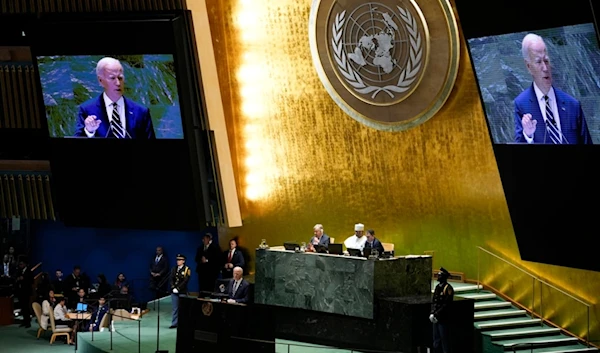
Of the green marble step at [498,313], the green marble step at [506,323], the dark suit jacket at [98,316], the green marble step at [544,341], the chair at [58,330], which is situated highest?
the dark suit jacket at [98,316]

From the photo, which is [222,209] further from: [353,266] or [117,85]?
[353,266]

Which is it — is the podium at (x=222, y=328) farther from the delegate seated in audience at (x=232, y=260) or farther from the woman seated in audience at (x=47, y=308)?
the woman seated in audience at (x=47, y=308)

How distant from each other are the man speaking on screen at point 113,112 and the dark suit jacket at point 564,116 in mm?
7420

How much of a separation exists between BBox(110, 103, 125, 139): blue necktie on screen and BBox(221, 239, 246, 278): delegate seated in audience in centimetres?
288

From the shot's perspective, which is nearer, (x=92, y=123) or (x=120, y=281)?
(x=92, y=123)

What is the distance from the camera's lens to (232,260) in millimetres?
21922

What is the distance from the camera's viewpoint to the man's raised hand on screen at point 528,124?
15.8m

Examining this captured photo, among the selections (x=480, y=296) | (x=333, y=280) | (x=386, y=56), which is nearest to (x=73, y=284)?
(x=333, y=280)

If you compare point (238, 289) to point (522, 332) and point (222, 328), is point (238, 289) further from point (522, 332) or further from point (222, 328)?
point (522, 332)

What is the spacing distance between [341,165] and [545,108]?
20.7 feet

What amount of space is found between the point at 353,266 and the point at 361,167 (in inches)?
142

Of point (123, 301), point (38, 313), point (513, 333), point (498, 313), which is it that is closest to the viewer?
point (513, 333)

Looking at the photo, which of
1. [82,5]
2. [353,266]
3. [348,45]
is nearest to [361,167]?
[348,45]

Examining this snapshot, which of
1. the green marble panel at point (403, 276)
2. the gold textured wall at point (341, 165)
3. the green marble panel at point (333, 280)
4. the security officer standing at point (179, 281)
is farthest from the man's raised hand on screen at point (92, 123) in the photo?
the green marble panel at point (403, 276)
